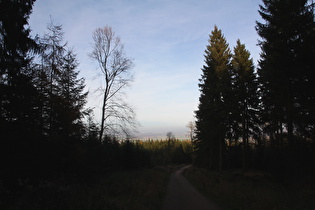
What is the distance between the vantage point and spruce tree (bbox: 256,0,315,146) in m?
11.1

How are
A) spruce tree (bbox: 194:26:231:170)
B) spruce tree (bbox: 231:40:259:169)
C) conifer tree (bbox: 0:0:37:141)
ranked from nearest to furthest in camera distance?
conifer tree (bbox: 0:0:37:141) < spruce tree (bbox: 194:26:231:170) < spruce tree (bbox: 231:40:259:169)

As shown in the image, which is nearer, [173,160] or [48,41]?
[48,41]

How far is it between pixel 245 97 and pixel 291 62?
1006cm

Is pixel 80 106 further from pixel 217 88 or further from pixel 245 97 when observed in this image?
pixel 245 97

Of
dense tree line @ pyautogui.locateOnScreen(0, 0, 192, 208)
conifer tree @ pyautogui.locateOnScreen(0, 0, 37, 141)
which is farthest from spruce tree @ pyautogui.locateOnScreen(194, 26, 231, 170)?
conifer tree @ pyautogui.locateOnScreen(0, 0, 37, 141)

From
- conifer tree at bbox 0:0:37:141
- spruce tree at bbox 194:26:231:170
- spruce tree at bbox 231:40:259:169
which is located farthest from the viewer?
spruce tree at bbox 231:40:259:169

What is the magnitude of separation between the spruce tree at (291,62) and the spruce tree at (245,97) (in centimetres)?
842

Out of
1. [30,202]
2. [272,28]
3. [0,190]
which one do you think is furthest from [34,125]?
[272,28]

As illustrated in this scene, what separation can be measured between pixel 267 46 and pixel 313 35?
7.94 ft

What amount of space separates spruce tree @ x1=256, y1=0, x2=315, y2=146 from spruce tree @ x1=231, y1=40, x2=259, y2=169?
8420 mm

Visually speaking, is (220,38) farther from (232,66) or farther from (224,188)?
(224,188)

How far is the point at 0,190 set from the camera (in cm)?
574

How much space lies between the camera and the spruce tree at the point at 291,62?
36.5ft

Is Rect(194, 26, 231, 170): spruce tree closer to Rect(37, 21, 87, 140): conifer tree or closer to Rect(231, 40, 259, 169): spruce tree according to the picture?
Rect(231, 40, 259, 169): spruce tree
